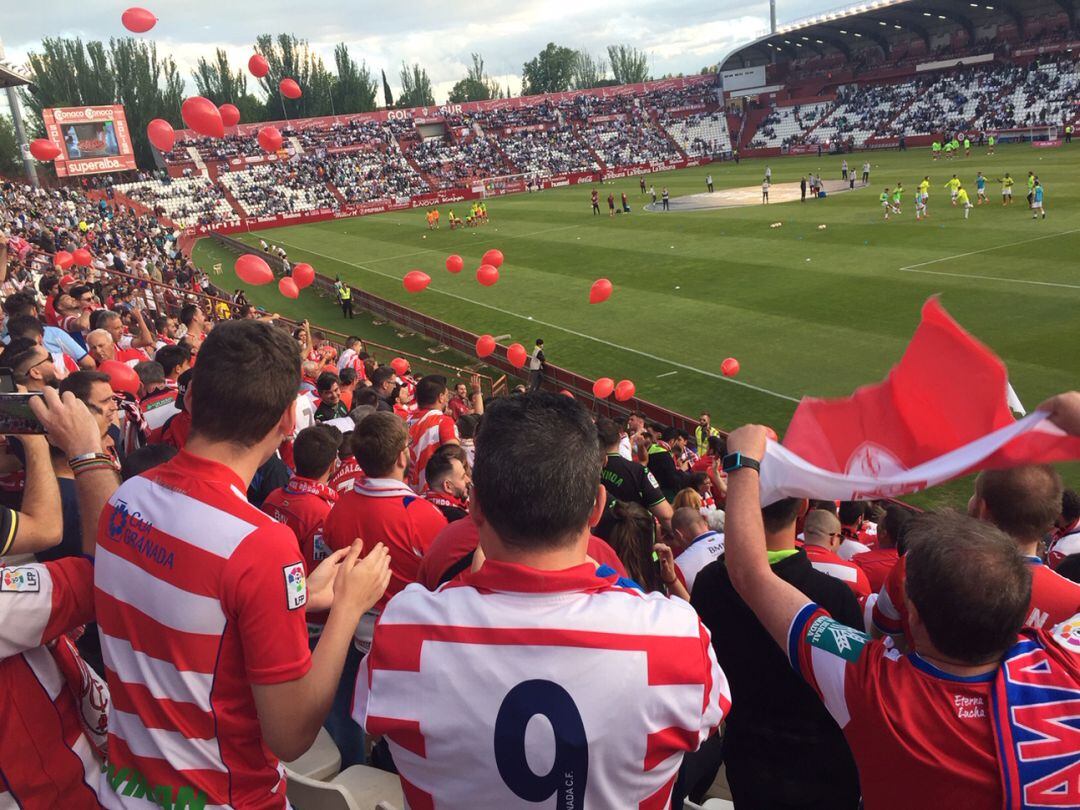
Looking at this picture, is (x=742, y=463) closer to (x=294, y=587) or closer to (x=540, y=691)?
(x=540, y=691)

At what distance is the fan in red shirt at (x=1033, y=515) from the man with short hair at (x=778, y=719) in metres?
0.30

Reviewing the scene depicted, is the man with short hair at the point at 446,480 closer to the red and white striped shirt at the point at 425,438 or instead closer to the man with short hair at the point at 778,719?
the red and white striped shirt at the point at 425,438

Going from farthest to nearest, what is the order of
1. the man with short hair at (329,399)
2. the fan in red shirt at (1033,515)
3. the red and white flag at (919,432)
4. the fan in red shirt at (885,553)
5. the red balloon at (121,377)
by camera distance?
the man with short hair at (329,399)
the red balloon at (121,377)
the fan in red shirt at (885,553)
the fan in red shirt at (1033,515)
the red and white flag at (919,432)

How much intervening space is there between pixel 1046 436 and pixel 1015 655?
0.79 m

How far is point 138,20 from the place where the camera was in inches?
481

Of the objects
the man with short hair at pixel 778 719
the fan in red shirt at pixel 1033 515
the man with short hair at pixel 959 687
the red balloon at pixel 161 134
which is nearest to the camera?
the man with short hair at pixel 959 687

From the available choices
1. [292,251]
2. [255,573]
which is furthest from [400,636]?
[292,251]

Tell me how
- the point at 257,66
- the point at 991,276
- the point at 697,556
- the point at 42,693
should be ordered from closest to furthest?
the point at 42,693 → the point at 697,556 → the point at 257,66 → the point at 991,276

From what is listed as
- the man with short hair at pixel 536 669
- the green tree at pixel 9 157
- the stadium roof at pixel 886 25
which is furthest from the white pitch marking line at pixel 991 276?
the green tree at pixel 9 157

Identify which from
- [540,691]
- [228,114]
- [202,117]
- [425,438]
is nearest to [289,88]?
[228,114]

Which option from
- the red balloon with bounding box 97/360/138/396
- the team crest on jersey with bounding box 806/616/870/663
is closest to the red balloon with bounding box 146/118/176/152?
A: the red balloon with bounding box 97/360/138/396

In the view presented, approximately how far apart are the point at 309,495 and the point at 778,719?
8.98 feet

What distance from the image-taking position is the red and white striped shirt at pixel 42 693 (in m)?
2.18

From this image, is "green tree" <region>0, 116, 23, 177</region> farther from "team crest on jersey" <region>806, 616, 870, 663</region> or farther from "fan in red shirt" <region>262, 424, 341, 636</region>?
"team crest on jersey" <region>806, 616, 870, 663</region>
